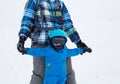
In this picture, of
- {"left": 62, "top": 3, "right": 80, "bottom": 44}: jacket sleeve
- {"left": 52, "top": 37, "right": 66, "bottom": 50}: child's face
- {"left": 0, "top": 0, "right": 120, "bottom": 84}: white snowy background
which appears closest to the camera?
{"left": 52, "top": 37, "right": 66, "bottom": 50}: child's face

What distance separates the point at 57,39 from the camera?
3.60 meters

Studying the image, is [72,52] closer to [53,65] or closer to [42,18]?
[53,65]

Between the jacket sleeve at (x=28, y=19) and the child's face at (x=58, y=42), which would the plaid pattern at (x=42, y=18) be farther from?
the child's face at (x=58, y=42)

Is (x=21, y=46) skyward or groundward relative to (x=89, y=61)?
skyward

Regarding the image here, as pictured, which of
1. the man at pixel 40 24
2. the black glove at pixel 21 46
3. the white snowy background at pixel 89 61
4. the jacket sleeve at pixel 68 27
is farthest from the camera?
the white snowy background at pixel 89 61

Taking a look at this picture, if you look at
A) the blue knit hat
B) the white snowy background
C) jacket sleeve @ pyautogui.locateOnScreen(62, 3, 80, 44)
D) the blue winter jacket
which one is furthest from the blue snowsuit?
the white snowy background

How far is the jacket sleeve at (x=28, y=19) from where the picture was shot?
3.75m

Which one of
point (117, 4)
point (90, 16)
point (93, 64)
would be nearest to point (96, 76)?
point (93, 64)

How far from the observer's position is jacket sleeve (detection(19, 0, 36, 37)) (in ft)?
12.3

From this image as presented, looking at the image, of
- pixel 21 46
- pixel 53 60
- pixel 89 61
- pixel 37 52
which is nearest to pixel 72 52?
pixel 53 60

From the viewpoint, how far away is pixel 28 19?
3.82 meters

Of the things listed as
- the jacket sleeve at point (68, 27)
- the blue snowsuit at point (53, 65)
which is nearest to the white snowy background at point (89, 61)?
the jacket sleeve at point (68, 27)

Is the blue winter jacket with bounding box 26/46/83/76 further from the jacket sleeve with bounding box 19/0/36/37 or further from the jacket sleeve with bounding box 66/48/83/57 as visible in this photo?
the jacket sleeve with bounding box 19/0/36/37

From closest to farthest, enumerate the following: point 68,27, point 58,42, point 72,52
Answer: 1. point 58,42
2. point 72,52
3. point 68,27
